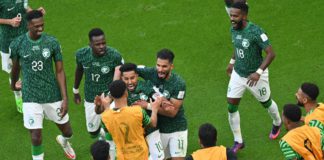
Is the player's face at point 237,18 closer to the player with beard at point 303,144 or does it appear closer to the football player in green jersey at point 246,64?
the football player in green jersey at point 246,64

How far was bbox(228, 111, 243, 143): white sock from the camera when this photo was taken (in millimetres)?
10930

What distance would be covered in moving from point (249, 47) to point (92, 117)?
9.22 ft

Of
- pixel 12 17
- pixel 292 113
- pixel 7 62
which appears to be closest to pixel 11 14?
pixel 12 17

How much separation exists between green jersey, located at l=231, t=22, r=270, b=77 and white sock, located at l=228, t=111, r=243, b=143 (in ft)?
2.25

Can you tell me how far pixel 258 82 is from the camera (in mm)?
10859

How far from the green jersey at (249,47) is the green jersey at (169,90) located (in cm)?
164

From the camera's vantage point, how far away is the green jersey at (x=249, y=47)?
10.5 meters

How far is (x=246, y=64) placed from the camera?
35.5 ft

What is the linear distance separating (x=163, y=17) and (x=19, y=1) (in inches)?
166

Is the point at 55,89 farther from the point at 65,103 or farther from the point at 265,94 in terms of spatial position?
the point at 265,94

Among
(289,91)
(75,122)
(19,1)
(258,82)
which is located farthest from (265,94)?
(19,1)

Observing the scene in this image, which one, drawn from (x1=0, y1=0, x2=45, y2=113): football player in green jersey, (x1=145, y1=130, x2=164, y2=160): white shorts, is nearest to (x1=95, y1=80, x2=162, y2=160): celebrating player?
(x1=145, y1=130, x2=164, y2=160): white shorts

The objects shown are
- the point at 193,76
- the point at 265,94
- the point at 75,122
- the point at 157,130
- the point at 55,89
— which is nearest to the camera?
the point at 157,130

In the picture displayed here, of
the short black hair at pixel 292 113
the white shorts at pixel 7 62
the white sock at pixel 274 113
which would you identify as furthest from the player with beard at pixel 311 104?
the white shorts at pixel 7 62
